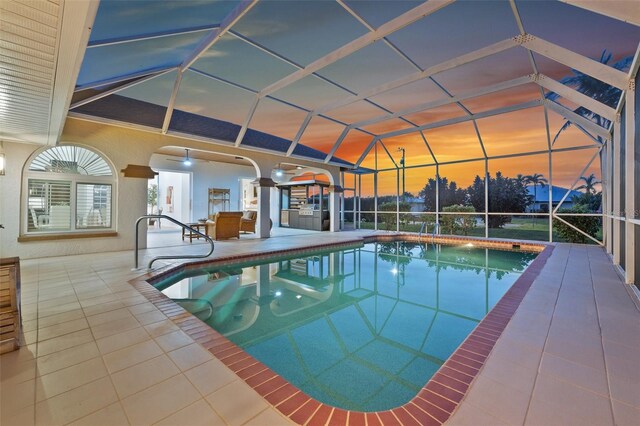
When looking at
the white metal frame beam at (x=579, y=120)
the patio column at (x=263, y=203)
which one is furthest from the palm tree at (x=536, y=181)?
the patio column at (x=263, y=203)

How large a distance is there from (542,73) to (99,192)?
10.6 m

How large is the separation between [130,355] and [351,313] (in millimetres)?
2365

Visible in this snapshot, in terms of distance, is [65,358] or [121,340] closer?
[65,358]

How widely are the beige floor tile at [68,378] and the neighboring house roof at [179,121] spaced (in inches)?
236

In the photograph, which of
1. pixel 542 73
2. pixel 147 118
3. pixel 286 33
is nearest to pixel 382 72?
pixel 286 33

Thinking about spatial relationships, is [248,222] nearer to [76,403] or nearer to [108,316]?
[108,316]

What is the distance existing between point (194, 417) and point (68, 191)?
702 centimetres

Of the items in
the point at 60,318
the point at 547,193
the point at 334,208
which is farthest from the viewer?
the point at 334,208

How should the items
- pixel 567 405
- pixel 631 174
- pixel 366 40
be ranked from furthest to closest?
1. pixel 366 40
2. pixel 631 174
3. pixel 567 405

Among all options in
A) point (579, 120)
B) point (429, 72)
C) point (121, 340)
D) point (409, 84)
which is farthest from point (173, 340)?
point (579, 120)

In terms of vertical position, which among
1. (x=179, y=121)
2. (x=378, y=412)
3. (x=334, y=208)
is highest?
(x=179, y=121)

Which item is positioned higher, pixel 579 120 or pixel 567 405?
pixel 579 120

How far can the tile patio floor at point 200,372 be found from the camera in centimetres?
145

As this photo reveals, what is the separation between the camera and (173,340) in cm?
226
